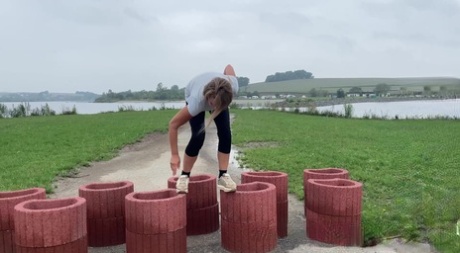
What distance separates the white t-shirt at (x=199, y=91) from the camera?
13.8 feet

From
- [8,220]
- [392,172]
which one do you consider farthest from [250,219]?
[392,172]

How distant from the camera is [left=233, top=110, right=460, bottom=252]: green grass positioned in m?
4.79

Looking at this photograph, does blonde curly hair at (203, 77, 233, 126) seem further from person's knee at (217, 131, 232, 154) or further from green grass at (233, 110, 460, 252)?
green grass at (233, 110, 460, 252)

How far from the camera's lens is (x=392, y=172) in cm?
831

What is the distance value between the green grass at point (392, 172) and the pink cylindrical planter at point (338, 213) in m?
0.34

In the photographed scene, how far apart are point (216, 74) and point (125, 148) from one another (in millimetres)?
9292

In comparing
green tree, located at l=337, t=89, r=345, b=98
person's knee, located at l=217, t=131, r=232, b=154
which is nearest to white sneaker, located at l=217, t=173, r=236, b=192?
person's knee, located at l=217, t=131, r=232, b=154

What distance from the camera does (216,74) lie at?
4.38 metres

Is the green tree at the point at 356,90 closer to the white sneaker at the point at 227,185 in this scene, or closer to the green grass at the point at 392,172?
the green grass at the point at 392,172

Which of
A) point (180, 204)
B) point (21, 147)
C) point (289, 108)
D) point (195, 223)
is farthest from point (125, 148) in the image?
point (289, 108)

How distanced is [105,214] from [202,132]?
1348 mm

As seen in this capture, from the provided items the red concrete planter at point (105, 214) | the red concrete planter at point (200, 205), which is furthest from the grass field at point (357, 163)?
the red concrete planter at point (105, 214)

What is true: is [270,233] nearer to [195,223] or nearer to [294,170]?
[195,223]

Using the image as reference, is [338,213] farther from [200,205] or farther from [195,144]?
[195,144]
